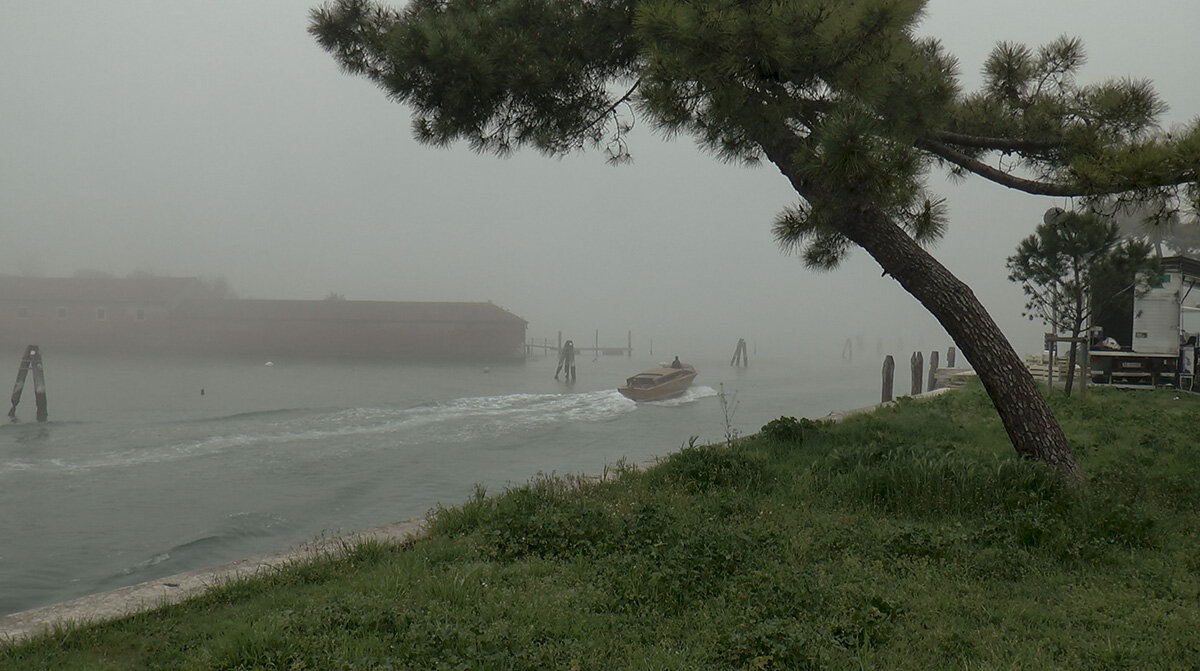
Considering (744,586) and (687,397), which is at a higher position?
(744,586)

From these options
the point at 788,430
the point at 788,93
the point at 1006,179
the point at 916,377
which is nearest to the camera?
the point at 788,93

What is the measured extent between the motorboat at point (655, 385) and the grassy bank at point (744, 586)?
96.7 feet

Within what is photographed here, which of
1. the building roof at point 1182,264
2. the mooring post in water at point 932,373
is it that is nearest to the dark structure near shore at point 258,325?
the mooring post in water at point 932,373

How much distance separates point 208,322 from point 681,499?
69.7m

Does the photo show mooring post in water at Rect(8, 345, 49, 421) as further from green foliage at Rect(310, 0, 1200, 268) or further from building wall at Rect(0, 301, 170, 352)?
building wall at Rect(0, 301, 170, 352)

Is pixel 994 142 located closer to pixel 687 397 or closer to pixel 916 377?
pixel 916 377

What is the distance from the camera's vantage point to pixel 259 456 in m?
19.4

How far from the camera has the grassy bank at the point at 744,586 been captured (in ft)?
11.1

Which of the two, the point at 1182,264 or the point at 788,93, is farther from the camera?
the point at 1182,264

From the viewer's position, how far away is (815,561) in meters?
4.64

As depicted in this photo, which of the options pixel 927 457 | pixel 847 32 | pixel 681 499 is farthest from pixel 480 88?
pixel 927 457

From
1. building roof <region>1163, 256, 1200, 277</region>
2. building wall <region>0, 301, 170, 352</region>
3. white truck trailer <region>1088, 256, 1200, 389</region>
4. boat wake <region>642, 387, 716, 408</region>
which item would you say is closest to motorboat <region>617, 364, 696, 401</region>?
boat wake <region>642, 387, 716, 408</region>

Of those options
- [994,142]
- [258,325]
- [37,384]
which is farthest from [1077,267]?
[258,325]

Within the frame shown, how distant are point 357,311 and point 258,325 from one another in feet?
29.5
